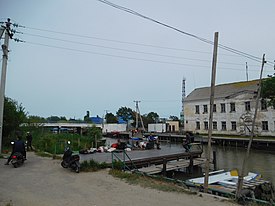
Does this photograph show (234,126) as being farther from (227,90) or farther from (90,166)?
(90,166)

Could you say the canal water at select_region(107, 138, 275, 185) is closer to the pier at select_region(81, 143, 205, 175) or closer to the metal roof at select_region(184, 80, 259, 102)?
the pier at select_region(81, 143, 205, 175)

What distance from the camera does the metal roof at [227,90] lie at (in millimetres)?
36500

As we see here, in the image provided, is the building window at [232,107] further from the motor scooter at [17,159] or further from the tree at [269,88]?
the motor scooter at [17,159]

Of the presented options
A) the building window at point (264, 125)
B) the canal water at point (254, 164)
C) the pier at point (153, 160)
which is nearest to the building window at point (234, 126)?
the building window at point (264, 125)

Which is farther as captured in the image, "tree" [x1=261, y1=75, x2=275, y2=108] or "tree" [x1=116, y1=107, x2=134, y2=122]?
"tree" [x1=116, y1=107, x2=134, y2=122]

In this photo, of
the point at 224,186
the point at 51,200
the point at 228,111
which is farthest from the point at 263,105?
the point at 51,200

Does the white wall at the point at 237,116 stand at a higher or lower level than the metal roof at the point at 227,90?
lower

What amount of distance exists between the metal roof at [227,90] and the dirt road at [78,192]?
33.0 metres

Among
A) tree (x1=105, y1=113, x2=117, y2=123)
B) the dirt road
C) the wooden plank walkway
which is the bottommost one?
the wooden plank walkway

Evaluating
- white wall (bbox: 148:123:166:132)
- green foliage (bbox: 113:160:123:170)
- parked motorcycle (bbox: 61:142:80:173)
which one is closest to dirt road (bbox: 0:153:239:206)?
parked motorcycle (bbox: 61:142:80:173)

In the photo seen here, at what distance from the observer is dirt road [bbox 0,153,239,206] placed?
5.63 metres

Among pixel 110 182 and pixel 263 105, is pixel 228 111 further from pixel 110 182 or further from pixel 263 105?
pixel 110 182

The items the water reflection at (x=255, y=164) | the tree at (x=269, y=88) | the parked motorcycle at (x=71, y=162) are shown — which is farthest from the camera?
the tree at (x=269, y=88)

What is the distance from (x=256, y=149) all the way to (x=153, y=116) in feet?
180
